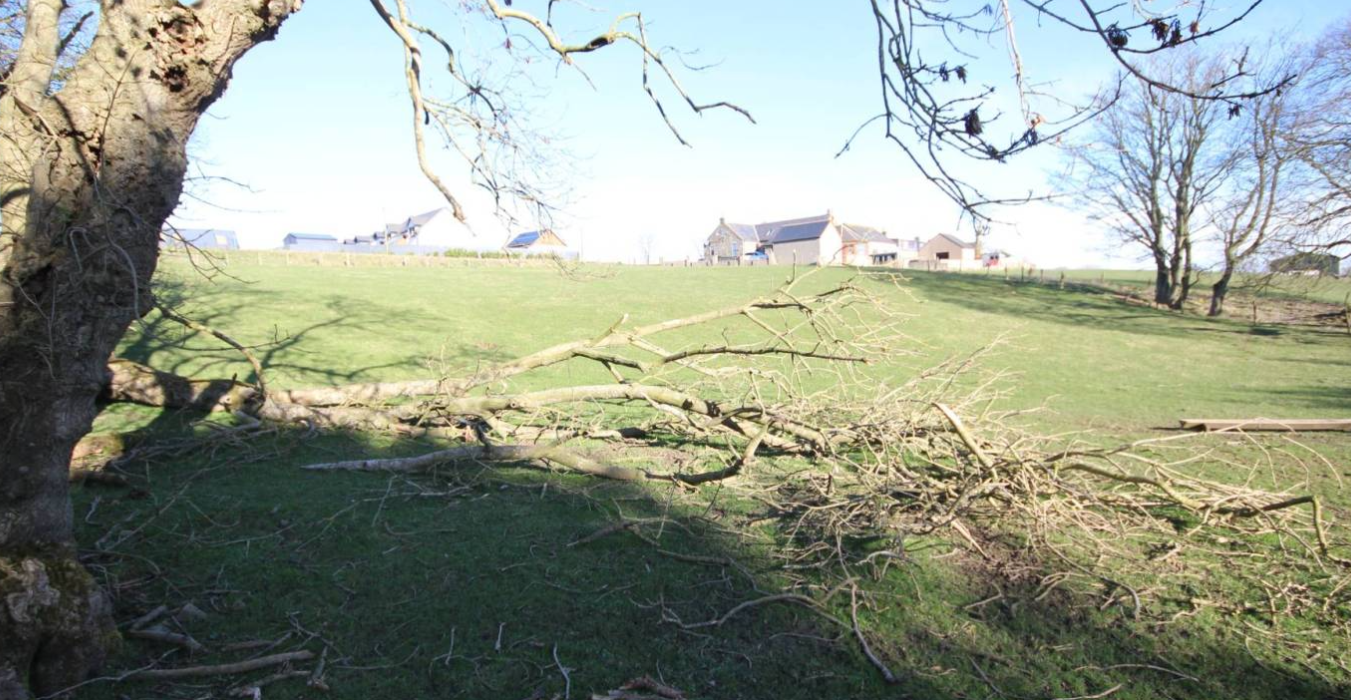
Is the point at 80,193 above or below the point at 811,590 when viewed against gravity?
above

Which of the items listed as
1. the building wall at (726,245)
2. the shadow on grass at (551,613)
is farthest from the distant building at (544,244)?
the building wall at (726,245)

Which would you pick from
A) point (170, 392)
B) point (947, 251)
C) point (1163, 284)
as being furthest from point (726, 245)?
point (170, 392)

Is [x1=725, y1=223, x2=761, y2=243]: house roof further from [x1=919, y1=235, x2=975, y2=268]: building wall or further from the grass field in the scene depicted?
the grass field

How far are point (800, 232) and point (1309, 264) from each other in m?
56.9

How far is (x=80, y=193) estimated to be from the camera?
317cm

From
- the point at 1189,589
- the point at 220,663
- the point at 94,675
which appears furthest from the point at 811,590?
the point at 94,675

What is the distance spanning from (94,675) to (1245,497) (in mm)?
6495

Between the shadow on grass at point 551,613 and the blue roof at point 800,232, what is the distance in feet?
212

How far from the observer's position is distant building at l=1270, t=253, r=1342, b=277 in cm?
1575

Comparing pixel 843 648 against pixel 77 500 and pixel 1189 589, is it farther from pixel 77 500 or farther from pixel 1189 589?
pixel 77 500

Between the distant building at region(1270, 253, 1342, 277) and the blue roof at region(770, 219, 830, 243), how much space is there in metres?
51.8

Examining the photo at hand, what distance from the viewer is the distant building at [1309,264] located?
51.7 feet

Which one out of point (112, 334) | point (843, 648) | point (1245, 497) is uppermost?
point (112, 334)

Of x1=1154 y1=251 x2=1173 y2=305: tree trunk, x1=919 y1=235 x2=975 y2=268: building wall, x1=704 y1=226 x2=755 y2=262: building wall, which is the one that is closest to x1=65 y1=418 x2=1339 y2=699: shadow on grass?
x1=1154 y1=251 x2=1173 y2=305: tree trunk
